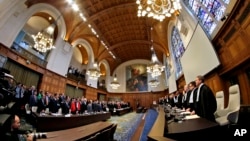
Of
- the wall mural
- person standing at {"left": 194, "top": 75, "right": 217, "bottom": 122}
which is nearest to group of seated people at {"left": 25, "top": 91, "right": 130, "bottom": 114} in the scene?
person standing at {"left": 194, "top": 75, "right": 217, "bottom": 122}

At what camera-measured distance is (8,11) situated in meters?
7.05

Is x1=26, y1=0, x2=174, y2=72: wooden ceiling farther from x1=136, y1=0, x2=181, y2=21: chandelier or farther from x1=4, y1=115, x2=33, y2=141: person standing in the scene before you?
x1=4, y1=115, x2=33, y2=141: person standing

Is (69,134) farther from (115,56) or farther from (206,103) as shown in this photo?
(115,56)

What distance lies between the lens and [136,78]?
23188 millimetres

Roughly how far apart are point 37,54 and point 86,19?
15.7 feet

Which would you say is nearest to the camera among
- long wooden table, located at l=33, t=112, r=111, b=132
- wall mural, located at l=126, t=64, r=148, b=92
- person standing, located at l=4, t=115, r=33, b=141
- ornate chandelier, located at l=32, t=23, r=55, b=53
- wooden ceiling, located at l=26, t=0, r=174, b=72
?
person standing, located at l=4, t=115, r=33, b=141

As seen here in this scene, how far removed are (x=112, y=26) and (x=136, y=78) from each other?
1125cm

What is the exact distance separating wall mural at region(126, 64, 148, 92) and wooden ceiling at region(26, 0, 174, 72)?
14.5ft

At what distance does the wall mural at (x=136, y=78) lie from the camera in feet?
74.7

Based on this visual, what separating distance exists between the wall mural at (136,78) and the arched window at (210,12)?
16129 mm

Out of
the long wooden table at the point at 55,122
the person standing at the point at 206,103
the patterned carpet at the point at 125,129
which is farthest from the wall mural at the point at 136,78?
the person standing at the point at 206,103

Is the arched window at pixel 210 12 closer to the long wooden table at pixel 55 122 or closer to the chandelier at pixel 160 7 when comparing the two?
the chandelier at pixel 160 7

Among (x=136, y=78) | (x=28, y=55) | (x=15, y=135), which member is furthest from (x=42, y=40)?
(x=136, y=78)

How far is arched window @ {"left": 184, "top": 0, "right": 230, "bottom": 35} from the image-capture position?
5.03 meters
